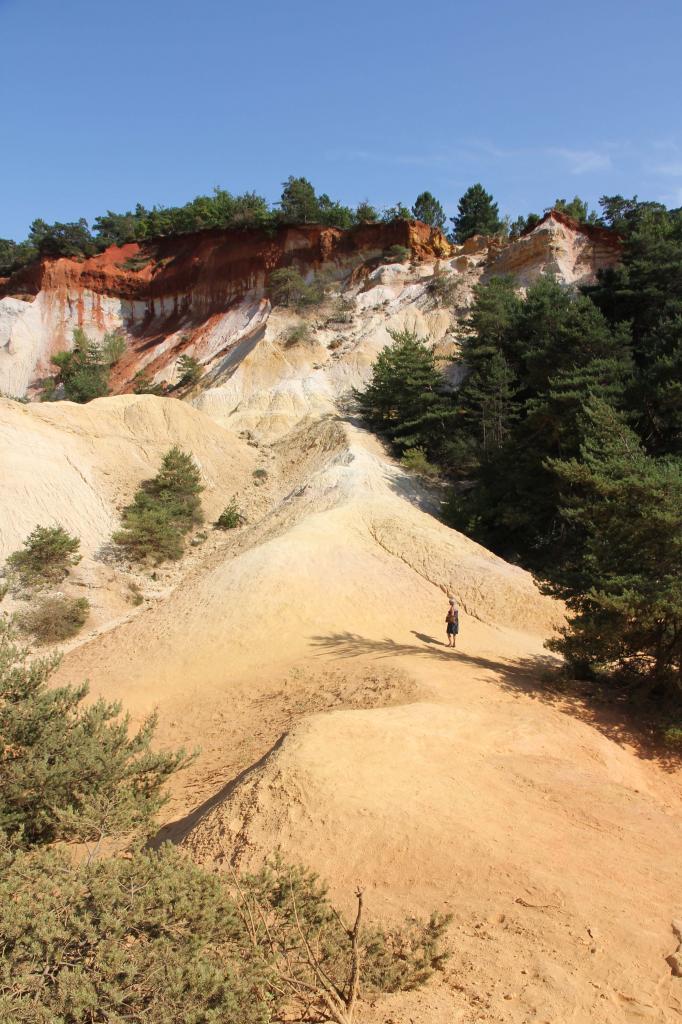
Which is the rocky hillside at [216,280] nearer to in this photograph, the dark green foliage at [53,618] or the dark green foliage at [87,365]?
the dark green foliage at [87,365]

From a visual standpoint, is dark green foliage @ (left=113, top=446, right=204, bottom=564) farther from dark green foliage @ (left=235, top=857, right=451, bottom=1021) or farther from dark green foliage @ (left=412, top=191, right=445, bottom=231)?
dark green foliage @ (left=412, top=191, right=445, bottom=231)

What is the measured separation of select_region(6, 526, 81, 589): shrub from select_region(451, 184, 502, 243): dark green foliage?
48.1 metres

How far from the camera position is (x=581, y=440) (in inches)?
837

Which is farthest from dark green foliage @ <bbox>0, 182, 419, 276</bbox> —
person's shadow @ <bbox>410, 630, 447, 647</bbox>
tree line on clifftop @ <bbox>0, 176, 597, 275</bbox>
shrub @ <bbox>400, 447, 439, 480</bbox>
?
person's shadow @ <bbox>410, 630, 447, 647</bbox>

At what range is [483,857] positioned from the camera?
6.79 m

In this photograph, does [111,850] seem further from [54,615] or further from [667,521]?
[54,615]

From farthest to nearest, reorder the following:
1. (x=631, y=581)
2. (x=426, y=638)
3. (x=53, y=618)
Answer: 1. (x=53, y=618)
2. (x=426, y=638)
3. (x=631, y=581)

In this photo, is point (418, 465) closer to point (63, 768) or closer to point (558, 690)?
point (558, 690)

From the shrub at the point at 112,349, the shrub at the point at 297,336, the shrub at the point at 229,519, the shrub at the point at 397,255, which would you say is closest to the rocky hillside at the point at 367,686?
the shrub at the point at 297,336

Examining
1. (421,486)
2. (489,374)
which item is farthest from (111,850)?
(489,374)

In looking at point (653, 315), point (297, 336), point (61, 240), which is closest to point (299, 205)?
point (297, 336)

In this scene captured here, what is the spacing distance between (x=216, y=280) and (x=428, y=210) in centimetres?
A: 2016

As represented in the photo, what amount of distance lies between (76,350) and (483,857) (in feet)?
179

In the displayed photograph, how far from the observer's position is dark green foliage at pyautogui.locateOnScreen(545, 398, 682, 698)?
10875mm
